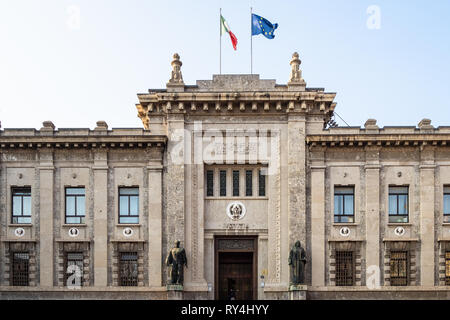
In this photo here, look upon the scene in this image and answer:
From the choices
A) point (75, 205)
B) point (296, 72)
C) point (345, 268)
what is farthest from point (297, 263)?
point (75, 205)

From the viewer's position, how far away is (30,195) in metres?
32.0

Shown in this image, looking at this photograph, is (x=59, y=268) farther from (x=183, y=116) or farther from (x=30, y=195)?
(x=183, y=116)

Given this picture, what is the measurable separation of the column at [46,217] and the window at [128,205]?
3.88 m

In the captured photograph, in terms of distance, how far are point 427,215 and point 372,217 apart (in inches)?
118

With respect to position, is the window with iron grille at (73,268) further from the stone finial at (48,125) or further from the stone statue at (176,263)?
the stone finial at (48,125)

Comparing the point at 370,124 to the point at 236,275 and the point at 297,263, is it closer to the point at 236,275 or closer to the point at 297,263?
the point at 297,263

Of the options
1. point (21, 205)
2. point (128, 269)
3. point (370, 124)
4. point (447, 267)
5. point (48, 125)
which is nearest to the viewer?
point (447, 267)

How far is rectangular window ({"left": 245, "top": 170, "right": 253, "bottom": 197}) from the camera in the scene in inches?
1252

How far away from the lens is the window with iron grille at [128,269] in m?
31.2

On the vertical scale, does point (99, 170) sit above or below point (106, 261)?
above

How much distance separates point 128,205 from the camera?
31.8m

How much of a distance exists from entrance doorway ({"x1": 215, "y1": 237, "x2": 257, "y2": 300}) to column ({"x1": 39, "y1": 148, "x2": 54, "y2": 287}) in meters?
9.26
